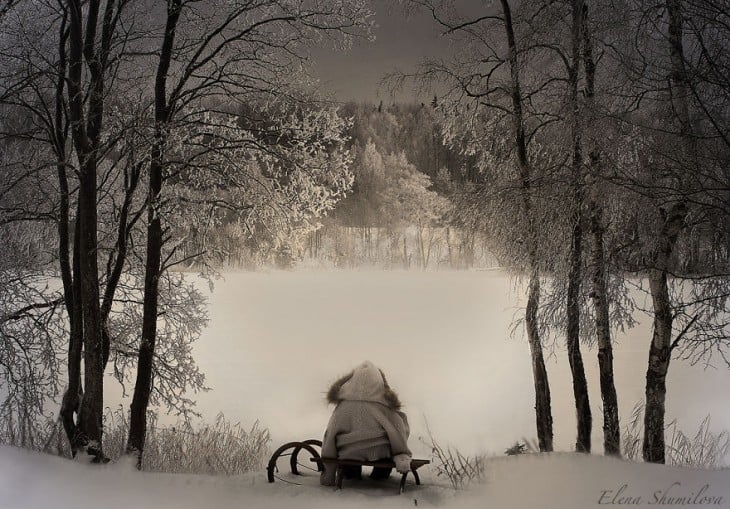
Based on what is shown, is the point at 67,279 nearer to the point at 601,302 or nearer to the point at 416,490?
the point at 416,490

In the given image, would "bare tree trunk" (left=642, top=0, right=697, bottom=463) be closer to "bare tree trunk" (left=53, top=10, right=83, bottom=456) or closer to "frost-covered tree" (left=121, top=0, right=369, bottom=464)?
"frost-covered tree" (left=121, top=0, right=369, bottom=464)

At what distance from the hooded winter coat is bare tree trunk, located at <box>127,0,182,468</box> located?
4.19 feet

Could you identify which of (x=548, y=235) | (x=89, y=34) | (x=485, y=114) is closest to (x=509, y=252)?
(x=548, y=235)

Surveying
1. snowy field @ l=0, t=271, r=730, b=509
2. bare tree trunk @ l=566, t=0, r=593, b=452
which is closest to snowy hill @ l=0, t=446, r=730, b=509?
snowy field @ l=0, t=271, r=730, b=509

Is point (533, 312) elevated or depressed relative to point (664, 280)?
depressed

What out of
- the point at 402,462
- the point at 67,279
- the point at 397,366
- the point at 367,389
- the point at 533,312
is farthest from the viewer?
the point at 67,279

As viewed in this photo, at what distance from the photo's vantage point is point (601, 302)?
331 cm

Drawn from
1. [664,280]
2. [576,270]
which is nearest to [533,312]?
[576,270]

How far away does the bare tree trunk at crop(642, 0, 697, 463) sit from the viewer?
305cm

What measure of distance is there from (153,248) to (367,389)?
4.81ft

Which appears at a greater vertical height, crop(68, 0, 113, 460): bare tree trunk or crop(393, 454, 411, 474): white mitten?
crop(68, 0, 113, 460): bare tree trunk

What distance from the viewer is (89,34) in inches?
136

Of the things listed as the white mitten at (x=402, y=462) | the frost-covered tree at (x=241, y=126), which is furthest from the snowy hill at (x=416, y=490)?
the frost-covered tree at (x=241, y=126)

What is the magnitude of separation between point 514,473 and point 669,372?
119cm
